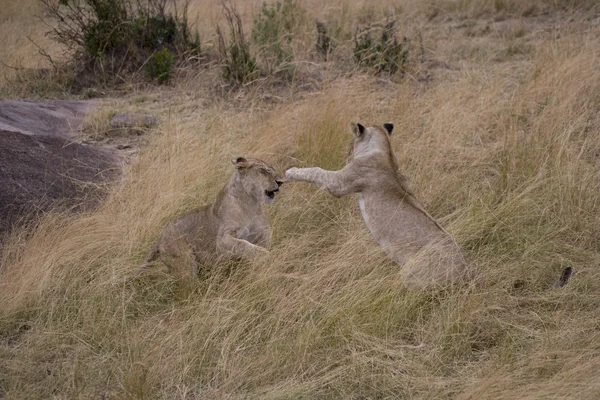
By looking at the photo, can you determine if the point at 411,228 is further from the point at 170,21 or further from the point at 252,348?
the point at 170,21

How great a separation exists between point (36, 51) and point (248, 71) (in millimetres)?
4309

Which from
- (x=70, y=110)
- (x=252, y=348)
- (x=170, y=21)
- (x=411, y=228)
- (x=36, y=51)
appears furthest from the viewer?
(x=36, y=51)

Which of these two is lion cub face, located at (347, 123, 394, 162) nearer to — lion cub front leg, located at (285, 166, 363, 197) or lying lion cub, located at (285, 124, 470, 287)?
lying lion cub, located at (285, 124, 470, 287)

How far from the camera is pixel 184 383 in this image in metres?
4.24

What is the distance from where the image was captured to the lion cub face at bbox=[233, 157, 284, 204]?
5.34 meters

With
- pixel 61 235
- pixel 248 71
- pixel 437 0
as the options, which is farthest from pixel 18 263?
pixel 437 0

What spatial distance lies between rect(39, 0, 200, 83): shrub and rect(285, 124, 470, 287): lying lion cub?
16.4 ft

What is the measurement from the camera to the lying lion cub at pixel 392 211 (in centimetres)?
484

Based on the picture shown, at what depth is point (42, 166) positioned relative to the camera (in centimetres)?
673

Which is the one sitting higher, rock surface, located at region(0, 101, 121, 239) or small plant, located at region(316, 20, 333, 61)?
small plant, located at region(316, 20, 333, 61)

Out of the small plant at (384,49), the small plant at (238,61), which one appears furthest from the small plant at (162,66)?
the small plant at (384,49)

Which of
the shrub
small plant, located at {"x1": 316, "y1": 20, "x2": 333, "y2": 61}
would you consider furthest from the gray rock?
small plant, located at {"x1": 316, "y1": 20, "x2": 333, "y2": 61}

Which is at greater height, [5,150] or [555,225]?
[5,150]

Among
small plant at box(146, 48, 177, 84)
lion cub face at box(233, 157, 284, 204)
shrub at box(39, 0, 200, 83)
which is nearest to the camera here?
lion cub face at box(233, 157, 284, 204)
